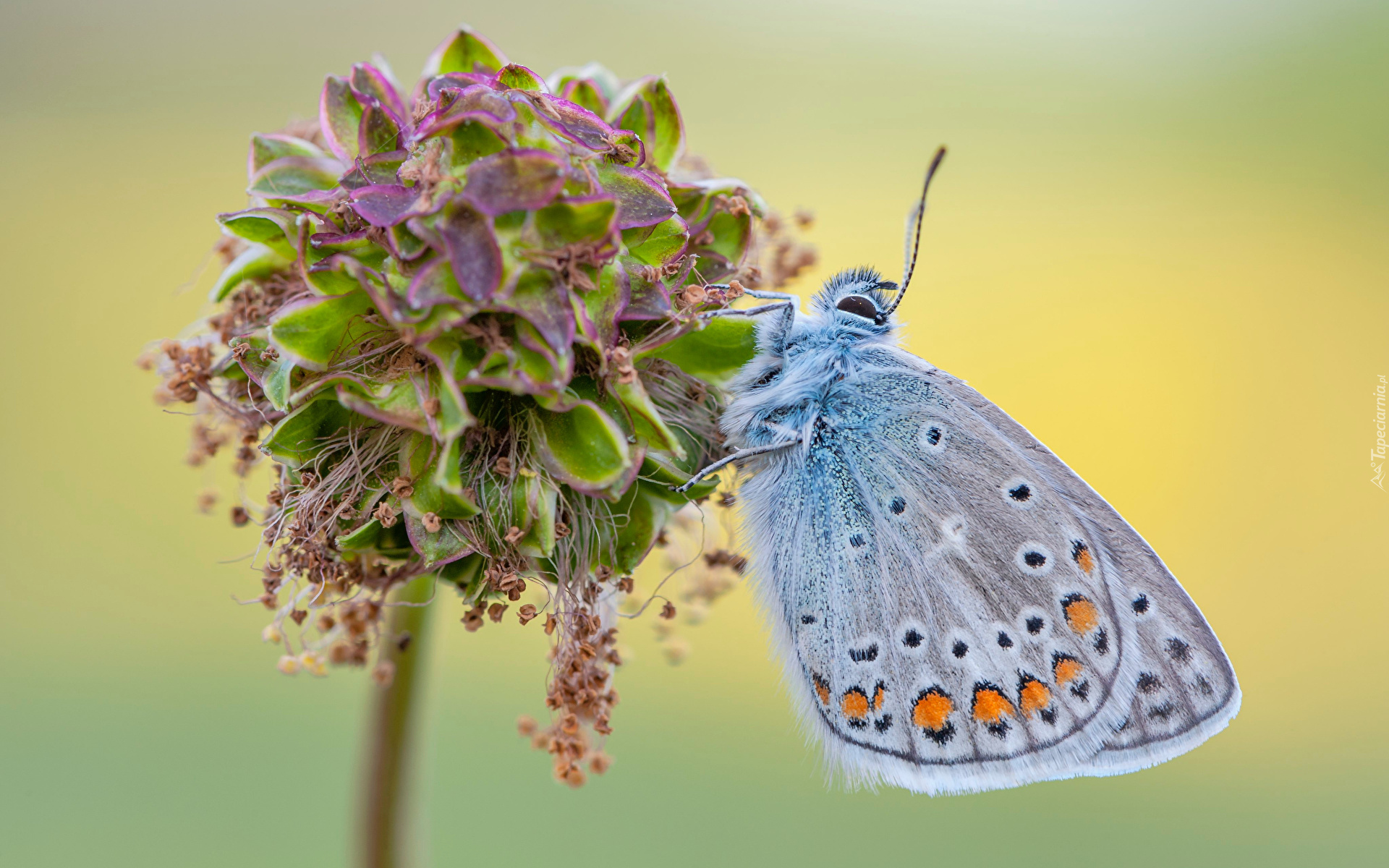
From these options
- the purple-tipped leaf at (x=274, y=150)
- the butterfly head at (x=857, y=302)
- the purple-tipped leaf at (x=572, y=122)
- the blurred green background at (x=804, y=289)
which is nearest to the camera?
the purple-tipped leaf at (x=572, y=122)

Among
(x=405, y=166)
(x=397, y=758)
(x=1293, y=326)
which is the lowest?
(x=397, y=758)

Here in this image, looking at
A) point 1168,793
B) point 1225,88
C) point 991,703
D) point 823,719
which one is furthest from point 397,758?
point 1225,88

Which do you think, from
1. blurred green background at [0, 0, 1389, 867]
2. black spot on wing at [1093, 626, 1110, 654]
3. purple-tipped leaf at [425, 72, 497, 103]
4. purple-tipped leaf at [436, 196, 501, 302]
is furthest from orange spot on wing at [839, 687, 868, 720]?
blurred green background at [0, 0, 1389, 867]

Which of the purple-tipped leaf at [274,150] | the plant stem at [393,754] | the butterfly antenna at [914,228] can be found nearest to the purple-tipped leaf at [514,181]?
the purple-tipped leaf at [274,150]

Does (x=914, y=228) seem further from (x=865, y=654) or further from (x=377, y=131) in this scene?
(x=377, y=131)

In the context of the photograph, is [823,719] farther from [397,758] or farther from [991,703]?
[397,758]

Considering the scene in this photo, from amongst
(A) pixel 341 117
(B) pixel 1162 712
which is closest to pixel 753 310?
(A) pixel 341 117

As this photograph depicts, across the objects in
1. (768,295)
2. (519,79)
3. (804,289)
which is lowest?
(768,295)

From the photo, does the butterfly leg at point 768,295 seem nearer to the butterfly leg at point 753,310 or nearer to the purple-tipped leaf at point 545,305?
the butterfly leg at point 753,310
